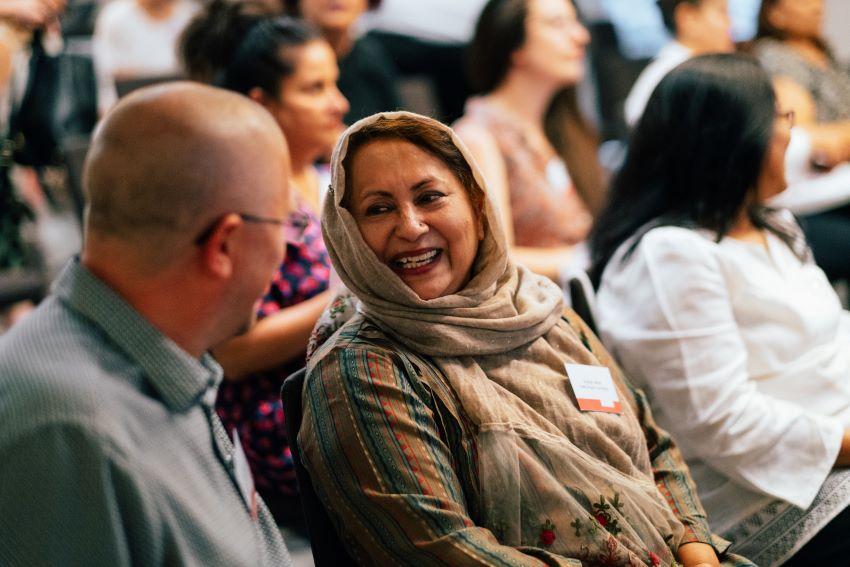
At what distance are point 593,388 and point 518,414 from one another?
0.63 feet

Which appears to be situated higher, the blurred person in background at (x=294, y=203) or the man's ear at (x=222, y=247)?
the man's ear at (x=222, y=247)

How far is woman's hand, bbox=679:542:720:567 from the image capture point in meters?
1.47

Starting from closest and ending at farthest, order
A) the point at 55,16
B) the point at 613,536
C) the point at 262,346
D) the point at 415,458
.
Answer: the point at 415,458 < the point at 613,536 < the point at 262,346 < the point at 55,16

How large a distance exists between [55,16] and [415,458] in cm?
252

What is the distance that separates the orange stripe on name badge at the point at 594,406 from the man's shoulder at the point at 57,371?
757 millimetres

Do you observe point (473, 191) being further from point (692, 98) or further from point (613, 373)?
point (692, 98)

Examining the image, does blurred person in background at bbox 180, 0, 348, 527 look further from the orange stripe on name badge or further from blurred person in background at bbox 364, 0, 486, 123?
blurred person in background at bbox 364, 0, 486, 123

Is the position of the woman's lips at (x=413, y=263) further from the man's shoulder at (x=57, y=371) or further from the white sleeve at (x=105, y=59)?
the white sleeve at (x=105, y=59)

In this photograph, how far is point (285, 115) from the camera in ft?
7.38

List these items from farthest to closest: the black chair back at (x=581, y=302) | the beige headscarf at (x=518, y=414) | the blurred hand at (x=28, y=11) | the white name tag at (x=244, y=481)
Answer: the blurred hand at (x=28, y=11), the black chair back at (x=581, y=302), the beige headscarf at (x=518, y=414), the white name tag at (x=244, y=481)

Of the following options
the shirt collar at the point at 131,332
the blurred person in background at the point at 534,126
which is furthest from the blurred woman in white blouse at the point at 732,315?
the shirt collar at the point at 131,332

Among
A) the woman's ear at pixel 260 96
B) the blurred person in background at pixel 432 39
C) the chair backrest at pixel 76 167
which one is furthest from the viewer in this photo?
the blurred person in background at pixel 432 39

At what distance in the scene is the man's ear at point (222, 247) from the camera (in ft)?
3.70

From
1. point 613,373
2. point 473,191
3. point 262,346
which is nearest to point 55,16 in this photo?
point 262,346
